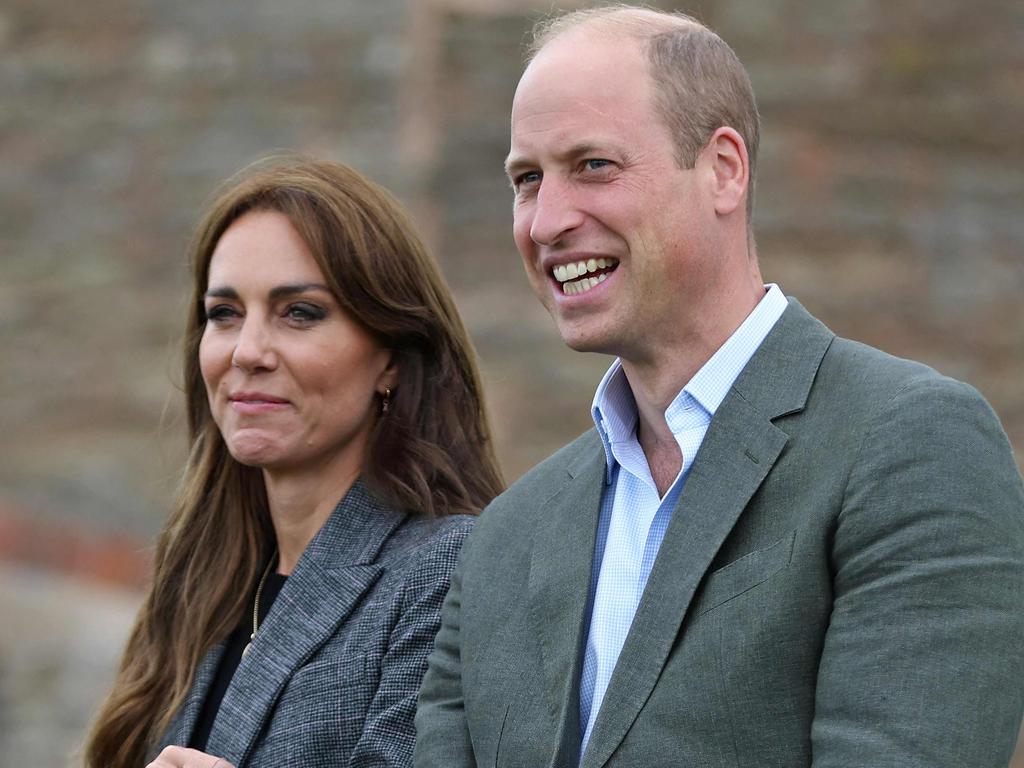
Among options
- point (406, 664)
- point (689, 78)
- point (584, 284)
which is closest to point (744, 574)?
point (584, 284)

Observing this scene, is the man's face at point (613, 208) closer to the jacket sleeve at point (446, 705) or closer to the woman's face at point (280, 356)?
the jacket sleeve at point (446, 705)

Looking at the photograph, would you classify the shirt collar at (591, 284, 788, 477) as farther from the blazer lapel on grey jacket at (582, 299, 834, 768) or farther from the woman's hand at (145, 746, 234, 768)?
the woman's hand at (145, 746, 234, 768)

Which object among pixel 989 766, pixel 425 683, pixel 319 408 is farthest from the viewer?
pixel 319 408

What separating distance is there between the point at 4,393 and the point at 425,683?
226 inches

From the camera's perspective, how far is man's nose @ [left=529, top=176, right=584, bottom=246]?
225 centimetres

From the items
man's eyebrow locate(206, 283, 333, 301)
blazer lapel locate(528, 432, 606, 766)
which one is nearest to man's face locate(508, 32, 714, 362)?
blazer lapel locate(528, 432, 606, 766)

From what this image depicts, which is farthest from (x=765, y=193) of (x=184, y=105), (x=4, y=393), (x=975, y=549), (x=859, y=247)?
(x=975, y=549)

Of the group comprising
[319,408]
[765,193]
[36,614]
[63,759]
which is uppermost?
[765,193]

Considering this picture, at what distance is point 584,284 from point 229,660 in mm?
1238

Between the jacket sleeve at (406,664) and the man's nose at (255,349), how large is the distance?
1.49ft

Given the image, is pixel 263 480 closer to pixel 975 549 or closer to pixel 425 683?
pixel 425 683

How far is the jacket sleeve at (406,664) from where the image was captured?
8.67ft

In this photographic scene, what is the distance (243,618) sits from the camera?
317cm

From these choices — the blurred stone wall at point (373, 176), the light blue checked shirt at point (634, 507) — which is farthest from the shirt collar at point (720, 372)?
the blurred stone wall at point (373, 176)
